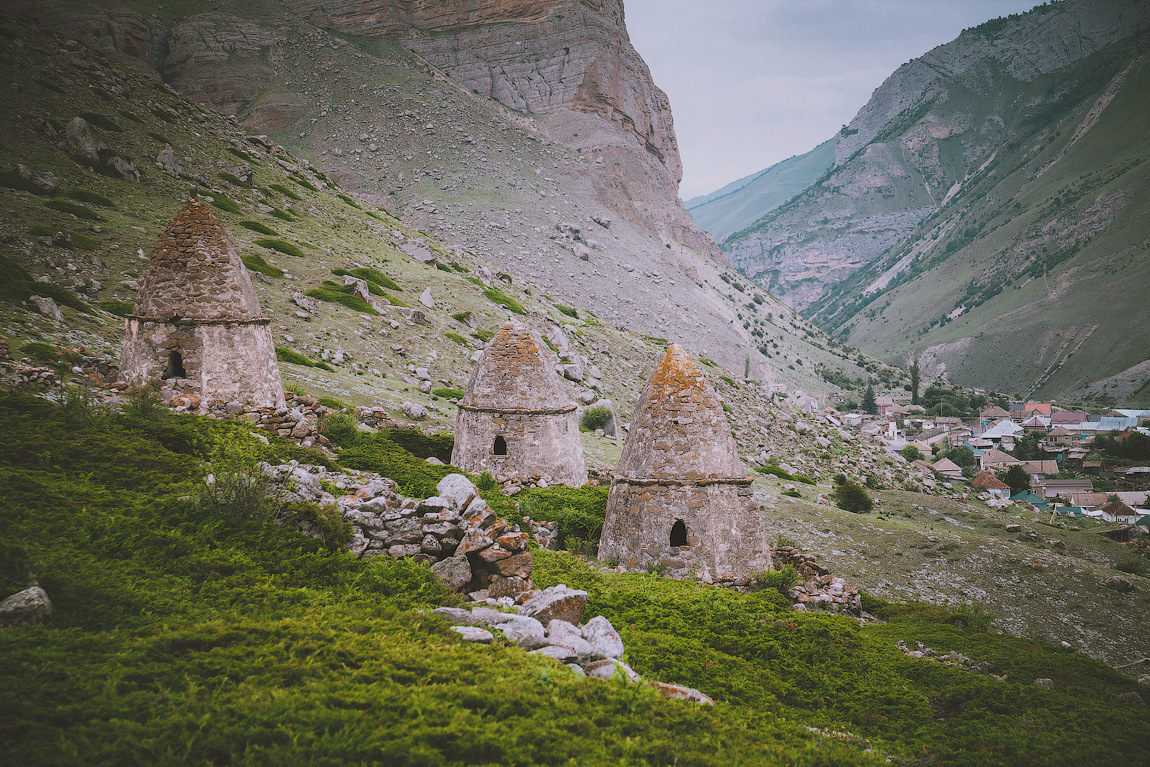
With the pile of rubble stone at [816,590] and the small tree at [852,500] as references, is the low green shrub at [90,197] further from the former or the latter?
the small tree at [852,500]

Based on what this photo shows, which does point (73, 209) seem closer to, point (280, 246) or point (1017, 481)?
point (280, 246)

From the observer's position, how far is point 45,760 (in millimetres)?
3643

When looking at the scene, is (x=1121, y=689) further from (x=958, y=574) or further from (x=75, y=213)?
(x=75, y=213)

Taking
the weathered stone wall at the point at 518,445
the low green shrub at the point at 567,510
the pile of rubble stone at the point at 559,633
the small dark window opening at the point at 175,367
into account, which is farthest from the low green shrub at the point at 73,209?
the pile of rubble stone at the point at 559,633

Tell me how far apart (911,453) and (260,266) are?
217 feet

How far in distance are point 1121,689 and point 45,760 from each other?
12.4 meters

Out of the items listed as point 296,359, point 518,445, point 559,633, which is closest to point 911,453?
point 518,445

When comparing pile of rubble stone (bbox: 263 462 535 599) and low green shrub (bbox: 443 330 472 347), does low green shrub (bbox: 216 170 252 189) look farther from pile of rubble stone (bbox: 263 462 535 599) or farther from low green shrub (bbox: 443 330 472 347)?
pile of rubble stone (bbox: 263 462 535 599)

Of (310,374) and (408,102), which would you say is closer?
(310,374)

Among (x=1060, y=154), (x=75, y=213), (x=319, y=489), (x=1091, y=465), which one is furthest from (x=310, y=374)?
(x=1060, y=154)

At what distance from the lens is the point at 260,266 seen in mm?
35062

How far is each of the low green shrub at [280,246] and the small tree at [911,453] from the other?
61742 mm

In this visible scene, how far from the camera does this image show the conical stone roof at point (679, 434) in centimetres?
1297

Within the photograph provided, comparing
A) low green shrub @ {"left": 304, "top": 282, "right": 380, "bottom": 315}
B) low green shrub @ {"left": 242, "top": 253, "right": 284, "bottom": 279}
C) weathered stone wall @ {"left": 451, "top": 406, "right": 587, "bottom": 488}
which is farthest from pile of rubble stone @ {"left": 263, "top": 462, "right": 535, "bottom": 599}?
low green shrub @ {"left": 242, "top": 253, "right": 284, "bottom": 279}
